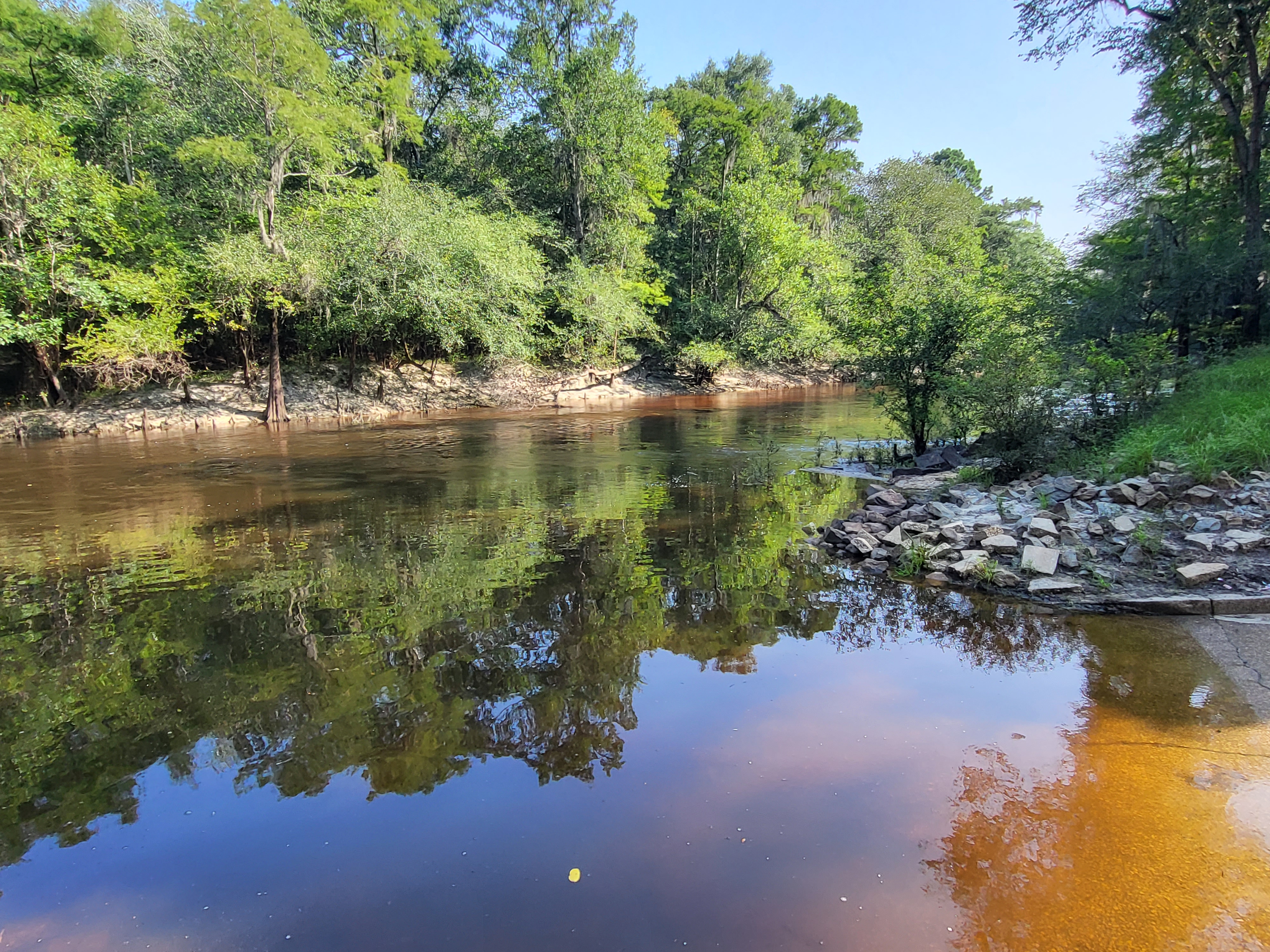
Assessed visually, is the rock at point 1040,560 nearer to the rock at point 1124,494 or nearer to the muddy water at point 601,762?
the muddy water at point 601,762

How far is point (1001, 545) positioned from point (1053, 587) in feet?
3.13

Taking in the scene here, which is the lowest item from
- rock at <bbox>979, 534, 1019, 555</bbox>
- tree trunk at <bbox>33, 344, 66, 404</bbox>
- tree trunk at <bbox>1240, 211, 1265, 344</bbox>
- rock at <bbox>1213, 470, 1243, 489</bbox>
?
rock at <bbox>979, 534, 1019, 555</bbox>

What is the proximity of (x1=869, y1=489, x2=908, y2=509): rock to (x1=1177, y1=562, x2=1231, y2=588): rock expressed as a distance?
3654 millimetres

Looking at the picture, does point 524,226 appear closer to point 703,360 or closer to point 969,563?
point 703,360

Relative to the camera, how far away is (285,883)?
10.8 ft

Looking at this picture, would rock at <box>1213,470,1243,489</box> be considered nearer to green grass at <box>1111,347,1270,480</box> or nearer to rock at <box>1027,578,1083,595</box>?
green grass at <box>1111,347,1270,480</box>

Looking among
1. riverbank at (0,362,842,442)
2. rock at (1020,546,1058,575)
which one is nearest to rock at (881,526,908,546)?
rock at (1020,546,1058,575)

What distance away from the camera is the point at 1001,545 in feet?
24.0

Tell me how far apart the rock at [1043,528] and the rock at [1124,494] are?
1.15 metres

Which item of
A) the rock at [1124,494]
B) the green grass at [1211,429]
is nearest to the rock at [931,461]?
the green grass at [1211,429]

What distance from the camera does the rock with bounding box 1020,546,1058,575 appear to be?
6.74 meters

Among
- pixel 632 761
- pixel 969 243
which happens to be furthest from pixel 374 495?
pixel 969 243

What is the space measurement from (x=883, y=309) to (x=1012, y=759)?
11.2 metres

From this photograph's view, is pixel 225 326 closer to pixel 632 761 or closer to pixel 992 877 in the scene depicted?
pixel 632 761
